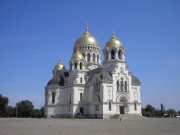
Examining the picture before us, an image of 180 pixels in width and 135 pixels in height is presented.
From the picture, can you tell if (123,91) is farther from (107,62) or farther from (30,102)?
(30,102)

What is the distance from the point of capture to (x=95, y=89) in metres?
56.3

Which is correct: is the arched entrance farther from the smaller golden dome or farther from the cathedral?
the smaller golden dome

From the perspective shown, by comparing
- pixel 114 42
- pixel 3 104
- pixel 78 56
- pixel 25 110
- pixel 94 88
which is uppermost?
pixel 114 42

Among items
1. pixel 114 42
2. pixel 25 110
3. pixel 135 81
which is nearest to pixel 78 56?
pixel 114 42

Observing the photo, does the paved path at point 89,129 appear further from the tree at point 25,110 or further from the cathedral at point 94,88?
the tree at point 25,110

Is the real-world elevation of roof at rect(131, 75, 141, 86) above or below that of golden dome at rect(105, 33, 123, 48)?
below

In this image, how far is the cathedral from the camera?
178 feet

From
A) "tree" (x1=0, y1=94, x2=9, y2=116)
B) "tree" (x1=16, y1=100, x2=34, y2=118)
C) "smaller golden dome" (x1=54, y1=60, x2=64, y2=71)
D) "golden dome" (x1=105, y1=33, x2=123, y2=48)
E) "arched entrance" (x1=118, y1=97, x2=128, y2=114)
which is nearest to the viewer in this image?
"arched entrance" (x1=118, y1=97, x2=128, y2=114)

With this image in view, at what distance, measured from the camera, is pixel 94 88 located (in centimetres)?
5662

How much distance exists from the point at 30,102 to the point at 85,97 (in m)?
26.8

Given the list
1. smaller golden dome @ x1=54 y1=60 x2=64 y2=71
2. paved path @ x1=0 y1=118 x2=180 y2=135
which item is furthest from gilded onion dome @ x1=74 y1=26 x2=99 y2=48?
paved path @ x1=0 y1=118 x2=180 y2=135

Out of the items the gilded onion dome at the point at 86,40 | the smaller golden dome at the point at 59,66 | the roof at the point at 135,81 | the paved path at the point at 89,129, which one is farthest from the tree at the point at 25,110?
the paved path at the point at 89,129

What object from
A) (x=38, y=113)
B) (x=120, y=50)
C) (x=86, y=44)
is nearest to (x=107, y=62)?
(x=120, y=50)

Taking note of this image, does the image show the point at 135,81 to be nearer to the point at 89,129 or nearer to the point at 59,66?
the point at 59,66
